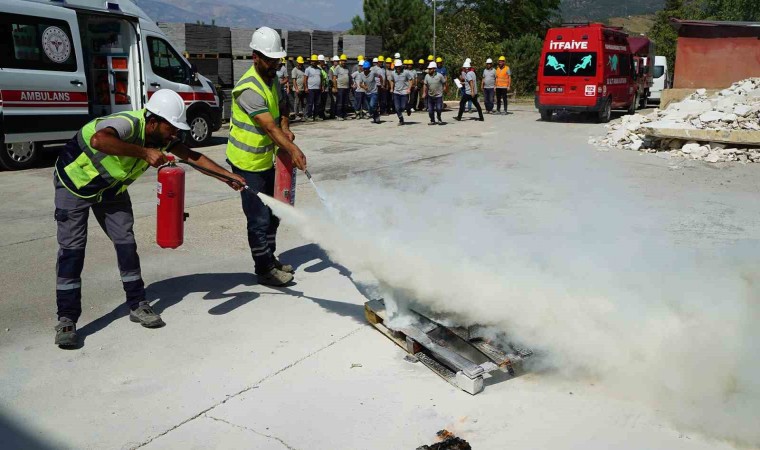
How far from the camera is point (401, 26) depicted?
29281 mm

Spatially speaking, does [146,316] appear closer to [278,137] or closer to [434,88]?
[278,137]

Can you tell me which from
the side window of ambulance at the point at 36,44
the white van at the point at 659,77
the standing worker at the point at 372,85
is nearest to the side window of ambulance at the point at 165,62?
the side window of ambulance at the point at 36,44

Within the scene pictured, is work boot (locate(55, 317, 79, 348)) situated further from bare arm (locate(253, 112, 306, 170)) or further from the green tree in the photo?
the green tree

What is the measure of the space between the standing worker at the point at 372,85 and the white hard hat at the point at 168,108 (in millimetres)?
14062

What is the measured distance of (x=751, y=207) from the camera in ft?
26.1

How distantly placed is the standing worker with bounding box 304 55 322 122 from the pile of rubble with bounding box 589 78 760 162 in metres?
7.54

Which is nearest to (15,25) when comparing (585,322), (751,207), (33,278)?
(33,278)

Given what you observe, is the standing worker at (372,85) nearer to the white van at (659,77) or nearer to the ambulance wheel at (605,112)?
the ambulance wheel at (605,112)

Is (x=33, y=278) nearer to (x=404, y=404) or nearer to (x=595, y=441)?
(x=404, y=404)

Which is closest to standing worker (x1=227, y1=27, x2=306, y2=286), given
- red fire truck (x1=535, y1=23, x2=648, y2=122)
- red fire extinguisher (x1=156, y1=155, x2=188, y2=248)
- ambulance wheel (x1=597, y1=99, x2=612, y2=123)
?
red fire extinguisher (x1=156, y1=155, x2=188, y2=248)

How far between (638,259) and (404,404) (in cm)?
308

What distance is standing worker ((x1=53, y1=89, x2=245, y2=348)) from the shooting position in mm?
3930

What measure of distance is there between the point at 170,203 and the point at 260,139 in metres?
0.95

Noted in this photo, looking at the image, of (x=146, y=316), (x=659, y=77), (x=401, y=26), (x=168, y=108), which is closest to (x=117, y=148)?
(x=168, y=108)
